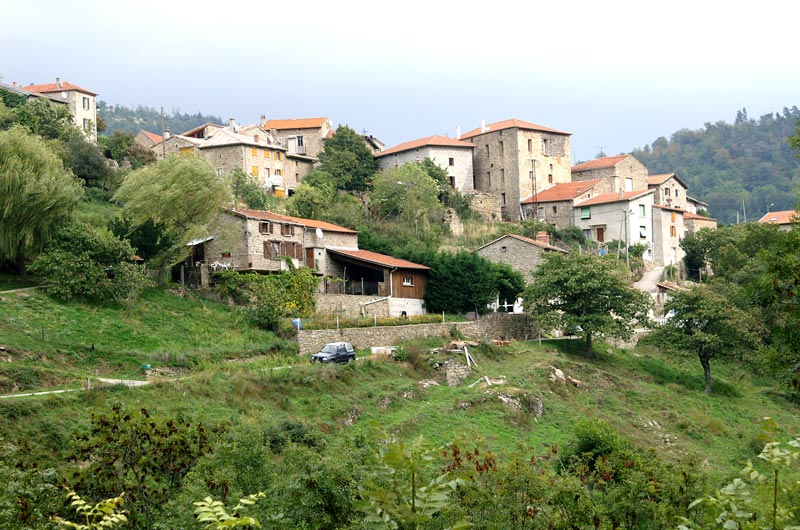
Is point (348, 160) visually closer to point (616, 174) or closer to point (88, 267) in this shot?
Result: point (616, 174)

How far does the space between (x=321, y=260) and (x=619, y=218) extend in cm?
2959

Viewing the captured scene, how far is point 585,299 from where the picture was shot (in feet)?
152

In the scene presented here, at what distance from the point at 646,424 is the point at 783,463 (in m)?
31.6

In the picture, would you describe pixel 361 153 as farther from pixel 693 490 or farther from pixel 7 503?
pixel 7 503

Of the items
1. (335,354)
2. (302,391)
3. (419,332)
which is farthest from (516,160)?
(302,391)

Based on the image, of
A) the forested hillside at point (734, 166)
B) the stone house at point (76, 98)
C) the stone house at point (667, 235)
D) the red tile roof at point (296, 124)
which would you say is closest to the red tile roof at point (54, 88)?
the stone house at point (76, 98)

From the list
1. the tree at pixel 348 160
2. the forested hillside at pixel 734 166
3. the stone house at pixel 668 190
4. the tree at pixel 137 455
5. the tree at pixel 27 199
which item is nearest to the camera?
the tree at pixel 137 455

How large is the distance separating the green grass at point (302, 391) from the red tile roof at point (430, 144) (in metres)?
32.7

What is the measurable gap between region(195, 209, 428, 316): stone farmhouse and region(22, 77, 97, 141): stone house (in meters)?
32.1

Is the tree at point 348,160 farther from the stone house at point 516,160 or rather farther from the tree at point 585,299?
the tree at point 585,299

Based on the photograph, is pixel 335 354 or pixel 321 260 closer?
pixel 335 354

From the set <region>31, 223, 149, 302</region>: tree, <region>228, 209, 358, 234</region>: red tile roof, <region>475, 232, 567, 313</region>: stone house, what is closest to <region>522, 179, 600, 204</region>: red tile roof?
<region>475, 232, 567, 313</region>: stone house

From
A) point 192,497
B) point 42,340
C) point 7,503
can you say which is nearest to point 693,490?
point 192,497

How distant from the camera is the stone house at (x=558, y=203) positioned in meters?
71.3
